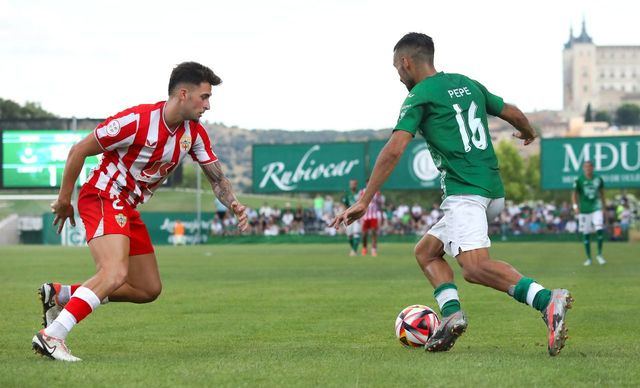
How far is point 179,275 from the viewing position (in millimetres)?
21469

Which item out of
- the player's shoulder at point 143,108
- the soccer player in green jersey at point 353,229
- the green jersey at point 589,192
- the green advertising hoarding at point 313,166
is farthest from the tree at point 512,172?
the player's shoulder at point 143,108

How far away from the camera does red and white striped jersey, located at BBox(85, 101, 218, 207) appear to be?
8.06 meters

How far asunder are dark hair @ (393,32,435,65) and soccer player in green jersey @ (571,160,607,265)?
17.2 m

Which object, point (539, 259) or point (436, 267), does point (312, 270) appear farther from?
point (436, 267)

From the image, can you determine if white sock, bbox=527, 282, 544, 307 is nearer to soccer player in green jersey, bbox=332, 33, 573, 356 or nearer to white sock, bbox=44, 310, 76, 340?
soccer player in green jersey, bbox=332, 33, 573, 356

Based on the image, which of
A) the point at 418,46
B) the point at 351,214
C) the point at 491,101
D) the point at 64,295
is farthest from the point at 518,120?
the point at 64,295

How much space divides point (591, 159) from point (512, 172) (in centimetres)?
8961

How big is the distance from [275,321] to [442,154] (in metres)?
4.08

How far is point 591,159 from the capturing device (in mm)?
51156

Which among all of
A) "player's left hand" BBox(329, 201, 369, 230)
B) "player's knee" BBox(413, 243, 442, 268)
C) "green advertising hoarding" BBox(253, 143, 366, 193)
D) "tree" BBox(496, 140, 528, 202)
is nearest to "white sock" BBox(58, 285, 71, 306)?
"player's left hand" BBox(329, 201, 369, 230)

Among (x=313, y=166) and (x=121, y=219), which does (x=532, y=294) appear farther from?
(x=313, y=166)

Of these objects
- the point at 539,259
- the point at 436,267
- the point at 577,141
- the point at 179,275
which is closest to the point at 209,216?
the point at 577,141

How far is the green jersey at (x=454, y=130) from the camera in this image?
8195 mm

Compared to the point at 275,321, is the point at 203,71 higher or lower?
higher
